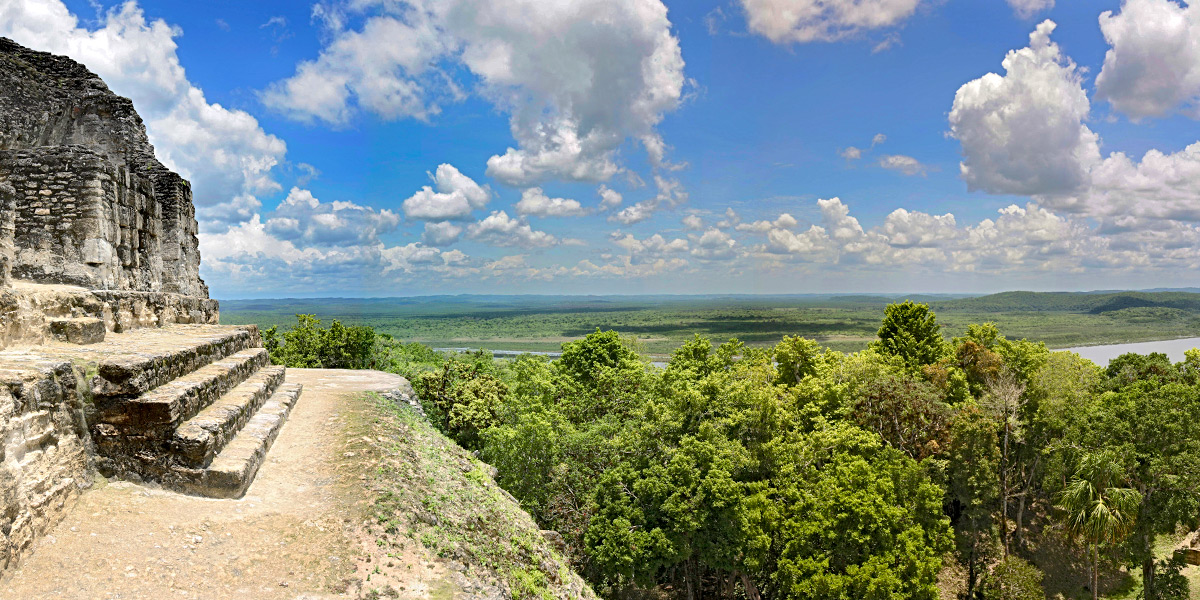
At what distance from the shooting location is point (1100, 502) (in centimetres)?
1745

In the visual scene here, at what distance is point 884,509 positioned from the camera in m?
15.4

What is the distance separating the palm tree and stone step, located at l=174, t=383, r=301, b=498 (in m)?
21.9

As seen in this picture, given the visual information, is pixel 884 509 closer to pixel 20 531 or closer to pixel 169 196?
pixel 20 531

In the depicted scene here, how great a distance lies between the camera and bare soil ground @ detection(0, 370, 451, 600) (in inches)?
207

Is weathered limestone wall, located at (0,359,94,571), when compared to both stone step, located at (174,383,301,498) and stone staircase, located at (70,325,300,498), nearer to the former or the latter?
stone staircase, located at (70,325,300,498)

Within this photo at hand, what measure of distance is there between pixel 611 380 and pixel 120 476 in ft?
56.1

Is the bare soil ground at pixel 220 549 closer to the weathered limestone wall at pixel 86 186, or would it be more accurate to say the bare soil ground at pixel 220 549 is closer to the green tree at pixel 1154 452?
the weathered limestone wall at pixel 86 186

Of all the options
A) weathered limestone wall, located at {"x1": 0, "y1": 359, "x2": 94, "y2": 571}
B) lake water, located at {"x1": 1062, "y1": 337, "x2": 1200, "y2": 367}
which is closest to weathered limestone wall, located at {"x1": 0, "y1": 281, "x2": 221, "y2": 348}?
weathered limestone wall, located at {"x1": 0, "y1": 359, "x2": 94, "y2": 571}

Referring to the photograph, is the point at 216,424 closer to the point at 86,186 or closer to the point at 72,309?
the point at 72,309

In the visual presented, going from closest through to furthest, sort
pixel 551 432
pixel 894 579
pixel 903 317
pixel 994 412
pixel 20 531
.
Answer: pixel 20 531 → pixel 894 579 → pixel 551 432 → pixel 994 412 → pixel 903 317

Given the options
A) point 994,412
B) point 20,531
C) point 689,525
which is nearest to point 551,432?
point 689,525

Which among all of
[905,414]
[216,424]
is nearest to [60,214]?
[216,424]

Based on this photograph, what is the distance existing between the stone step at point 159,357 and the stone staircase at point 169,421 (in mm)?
12

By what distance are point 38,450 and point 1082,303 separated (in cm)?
22329
